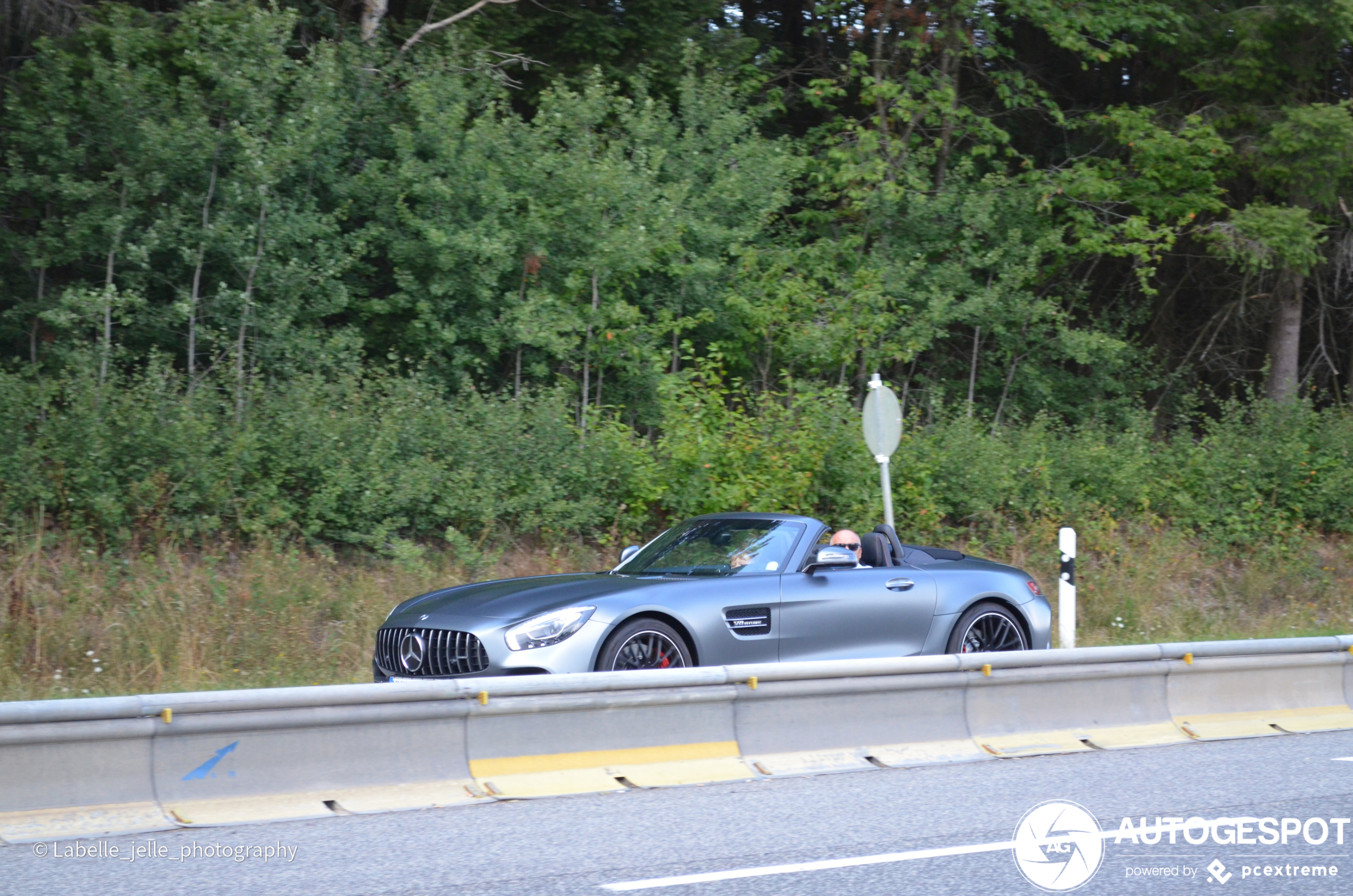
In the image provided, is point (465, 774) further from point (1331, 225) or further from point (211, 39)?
point (1331, 225)

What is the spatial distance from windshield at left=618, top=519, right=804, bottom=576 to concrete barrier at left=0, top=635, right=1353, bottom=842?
1311 mm

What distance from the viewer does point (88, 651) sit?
10.2 m

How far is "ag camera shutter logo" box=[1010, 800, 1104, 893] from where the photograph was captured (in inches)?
211

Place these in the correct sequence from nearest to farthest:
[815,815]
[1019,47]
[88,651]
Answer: [815,815], [88,651], [1019,47]

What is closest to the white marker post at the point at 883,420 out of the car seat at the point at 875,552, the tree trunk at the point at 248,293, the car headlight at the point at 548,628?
the car seat at the point at 875,552

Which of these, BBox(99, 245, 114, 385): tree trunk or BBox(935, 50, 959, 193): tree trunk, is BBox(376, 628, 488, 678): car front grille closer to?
BBox(99, 245, 114, 385): tree trunk

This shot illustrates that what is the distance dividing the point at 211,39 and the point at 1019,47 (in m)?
14.6

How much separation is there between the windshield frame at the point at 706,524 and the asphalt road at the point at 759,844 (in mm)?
1688

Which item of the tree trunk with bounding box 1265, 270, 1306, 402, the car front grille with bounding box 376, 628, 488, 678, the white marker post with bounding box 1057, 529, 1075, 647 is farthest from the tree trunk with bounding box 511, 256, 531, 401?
the tree trunk with bounding box 1265, 270, 1306, 402

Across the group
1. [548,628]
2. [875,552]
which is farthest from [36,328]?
[875,552]

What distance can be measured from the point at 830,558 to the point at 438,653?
A: 2.63m

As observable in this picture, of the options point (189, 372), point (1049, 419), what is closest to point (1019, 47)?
point (1049, 419)

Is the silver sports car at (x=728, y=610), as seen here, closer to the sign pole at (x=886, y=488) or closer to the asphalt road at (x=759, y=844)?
the asphalt road at (x=759, y=844)

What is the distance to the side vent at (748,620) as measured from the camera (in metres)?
8.32
